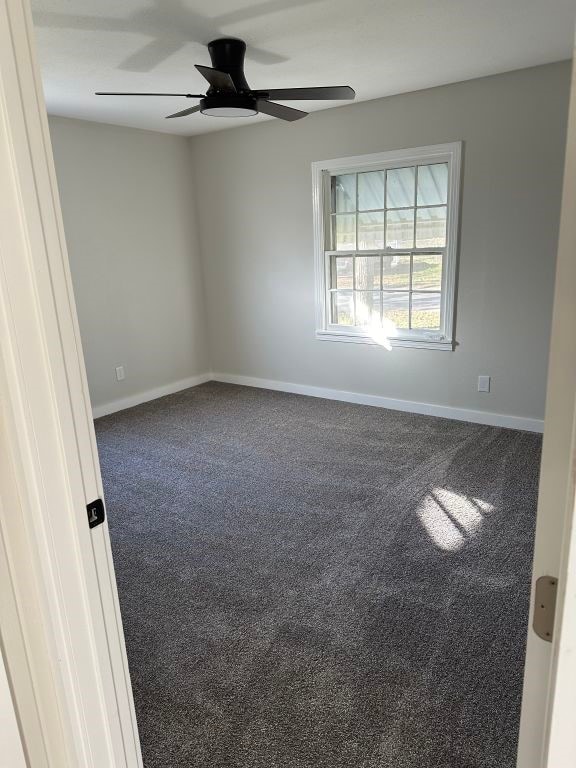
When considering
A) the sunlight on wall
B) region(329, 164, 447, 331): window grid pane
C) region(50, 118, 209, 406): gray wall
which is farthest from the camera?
region(50, 118, 209, 406): gray wall

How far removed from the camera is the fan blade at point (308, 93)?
2758 millimetres

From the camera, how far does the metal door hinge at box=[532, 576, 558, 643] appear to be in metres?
0.57

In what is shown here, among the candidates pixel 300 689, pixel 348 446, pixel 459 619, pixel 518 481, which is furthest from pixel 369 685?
pixel 348 446

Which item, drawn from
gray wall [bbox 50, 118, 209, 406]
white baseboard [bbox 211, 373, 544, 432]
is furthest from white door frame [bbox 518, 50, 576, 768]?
gray wall [bbox 50, 118, 209, 406]

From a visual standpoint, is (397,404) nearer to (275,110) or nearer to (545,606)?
(275,110)

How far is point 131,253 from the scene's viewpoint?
4.97 meters

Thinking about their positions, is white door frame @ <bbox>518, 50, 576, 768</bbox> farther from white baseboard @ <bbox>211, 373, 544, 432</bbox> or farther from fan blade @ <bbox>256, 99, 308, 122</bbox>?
white baseboard @ <bbox>211, 373, 544, 432</bbox>

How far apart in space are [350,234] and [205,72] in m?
2.39

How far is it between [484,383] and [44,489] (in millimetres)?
3838

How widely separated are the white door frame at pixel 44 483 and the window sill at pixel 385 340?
3.68m

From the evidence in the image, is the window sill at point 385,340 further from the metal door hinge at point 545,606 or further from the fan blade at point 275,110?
the metal door hinge at point 545,606

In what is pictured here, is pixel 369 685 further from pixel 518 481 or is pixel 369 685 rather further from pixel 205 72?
pixel 205 72

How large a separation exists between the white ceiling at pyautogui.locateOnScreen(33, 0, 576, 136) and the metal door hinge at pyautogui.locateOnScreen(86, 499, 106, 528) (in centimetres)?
229

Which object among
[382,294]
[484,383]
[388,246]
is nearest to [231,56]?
[388,246]
